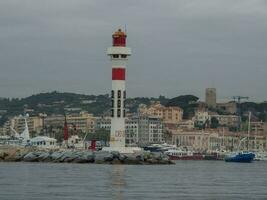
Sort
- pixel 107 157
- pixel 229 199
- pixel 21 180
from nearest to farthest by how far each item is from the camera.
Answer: pixel 229 199, pixel 21 180, pixel 107 157

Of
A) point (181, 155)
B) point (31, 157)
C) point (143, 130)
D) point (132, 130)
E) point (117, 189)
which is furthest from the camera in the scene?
point (143, 130)

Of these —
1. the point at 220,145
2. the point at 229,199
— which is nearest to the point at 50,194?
the point at 229,199

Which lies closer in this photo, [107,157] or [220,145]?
[107,157]

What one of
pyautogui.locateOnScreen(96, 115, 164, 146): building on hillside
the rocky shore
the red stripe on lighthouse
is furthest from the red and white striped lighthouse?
pyautogui.locateOnScreen(96, 115, 164, 146): building on hillside

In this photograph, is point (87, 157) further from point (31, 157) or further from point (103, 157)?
point (31, 157)

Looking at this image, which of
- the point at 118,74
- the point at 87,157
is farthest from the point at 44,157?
the point at 118,74

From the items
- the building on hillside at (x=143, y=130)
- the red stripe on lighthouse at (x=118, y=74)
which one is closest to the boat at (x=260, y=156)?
the building on hillside at (x=143, y=130)

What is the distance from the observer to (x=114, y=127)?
95.8 meters

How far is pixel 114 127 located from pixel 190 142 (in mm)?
101883

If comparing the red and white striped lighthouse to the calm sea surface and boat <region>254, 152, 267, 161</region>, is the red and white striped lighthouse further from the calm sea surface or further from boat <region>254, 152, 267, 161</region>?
boat <region>254, 152, 267, 161</region>

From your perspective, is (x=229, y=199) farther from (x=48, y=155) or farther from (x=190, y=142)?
(x=190, y=142)

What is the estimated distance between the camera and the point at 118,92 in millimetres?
95188

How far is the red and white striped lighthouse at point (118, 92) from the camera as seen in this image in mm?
95125

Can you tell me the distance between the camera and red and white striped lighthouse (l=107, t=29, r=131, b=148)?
3745 inches
